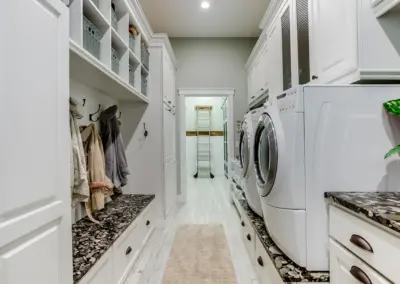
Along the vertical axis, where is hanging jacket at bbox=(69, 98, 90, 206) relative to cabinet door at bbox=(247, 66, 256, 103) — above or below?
below

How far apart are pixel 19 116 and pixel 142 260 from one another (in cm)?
209

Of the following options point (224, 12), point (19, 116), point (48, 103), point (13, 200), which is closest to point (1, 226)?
point (13, 200)

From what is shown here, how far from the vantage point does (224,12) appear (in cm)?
418

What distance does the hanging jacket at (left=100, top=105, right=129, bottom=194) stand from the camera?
2.65m

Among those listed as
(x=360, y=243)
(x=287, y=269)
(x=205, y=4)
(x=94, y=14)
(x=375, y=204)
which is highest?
(x=205, y=4)

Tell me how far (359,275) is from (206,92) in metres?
4.34

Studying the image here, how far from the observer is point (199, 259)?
102 inches

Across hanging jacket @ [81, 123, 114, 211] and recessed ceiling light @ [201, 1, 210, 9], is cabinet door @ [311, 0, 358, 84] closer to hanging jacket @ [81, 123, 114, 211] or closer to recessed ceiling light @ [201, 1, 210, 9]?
hanging jacket @ [81, 123, 114, 211]

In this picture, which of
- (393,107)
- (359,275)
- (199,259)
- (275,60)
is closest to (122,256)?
(199,259)

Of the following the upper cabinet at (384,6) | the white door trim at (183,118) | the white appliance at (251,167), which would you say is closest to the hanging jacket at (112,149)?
the white appliance at (251,167)

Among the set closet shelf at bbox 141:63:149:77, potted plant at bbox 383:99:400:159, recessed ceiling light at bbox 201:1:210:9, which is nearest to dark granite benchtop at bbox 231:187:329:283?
potted plant at bbox 383:99:400:159

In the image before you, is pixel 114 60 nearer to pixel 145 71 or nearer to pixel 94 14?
pixel 94 14

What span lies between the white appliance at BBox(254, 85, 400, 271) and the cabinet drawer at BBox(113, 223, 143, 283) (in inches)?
44.0

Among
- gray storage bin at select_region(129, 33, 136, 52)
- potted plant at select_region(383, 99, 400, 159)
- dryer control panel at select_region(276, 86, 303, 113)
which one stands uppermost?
gray storage bin at select_region(129, 33, 136, 52)
